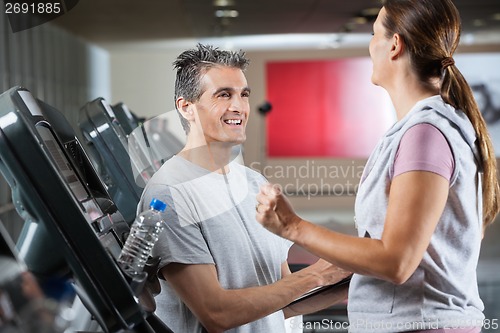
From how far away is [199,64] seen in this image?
5.18 feet

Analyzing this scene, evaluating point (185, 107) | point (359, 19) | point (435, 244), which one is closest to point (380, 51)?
point (435, 244)

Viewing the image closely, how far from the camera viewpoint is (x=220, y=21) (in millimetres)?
9438

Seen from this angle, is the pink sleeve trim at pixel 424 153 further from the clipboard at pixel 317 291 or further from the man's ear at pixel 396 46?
the clipboard at pixel 317 291

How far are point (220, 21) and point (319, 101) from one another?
3.16 meters

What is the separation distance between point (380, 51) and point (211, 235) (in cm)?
48

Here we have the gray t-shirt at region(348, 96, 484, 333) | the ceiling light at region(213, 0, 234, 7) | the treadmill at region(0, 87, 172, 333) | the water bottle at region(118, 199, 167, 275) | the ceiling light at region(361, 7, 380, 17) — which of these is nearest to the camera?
the treadmill at region(0, 87, 172, 333)

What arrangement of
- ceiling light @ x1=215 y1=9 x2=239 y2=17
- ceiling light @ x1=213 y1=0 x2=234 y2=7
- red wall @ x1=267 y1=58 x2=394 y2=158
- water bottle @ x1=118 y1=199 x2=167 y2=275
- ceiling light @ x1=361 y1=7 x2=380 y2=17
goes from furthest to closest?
ceiling light @ x1=215 y1=9 x2=239 y2=17 → ceiling light @ x1=213 y1=0 x2=234 y2=7 → ceiling light @ x1=361 y1=7 x2=380 y2=17 → red wall @ x1=267 y1=58 x2=394 y2=158 → water bottle @ x1=118 y1=199 x2=167 y2=275

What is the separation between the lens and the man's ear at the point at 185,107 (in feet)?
5.22

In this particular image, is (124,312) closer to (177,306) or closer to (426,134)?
(177,306)

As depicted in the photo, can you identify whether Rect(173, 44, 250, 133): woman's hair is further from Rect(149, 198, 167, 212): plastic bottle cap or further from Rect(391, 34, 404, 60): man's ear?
Rect(391, 34, 404, 60): man's ear

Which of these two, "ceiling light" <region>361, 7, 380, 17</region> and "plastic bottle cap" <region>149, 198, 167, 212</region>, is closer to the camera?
"plastic bottle cap" <region>149, 198, 167, 212</region>

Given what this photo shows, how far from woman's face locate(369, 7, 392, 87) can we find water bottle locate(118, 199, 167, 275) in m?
0.45

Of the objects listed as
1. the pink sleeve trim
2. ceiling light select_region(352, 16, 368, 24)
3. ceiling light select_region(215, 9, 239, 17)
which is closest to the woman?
the pink sleeve trim

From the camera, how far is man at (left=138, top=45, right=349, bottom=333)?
1.49m
